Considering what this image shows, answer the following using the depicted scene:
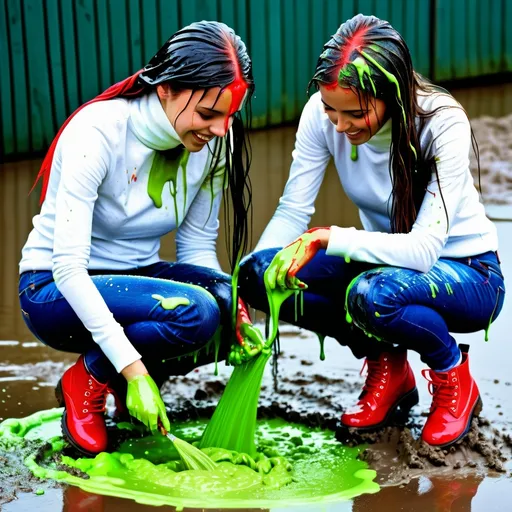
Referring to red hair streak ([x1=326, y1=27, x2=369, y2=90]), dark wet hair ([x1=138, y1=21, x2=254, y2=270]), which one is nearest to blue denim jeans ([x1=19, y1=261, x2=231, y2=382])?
dark wet hair ([x1=138, y1=21, x2=254, y2=270])

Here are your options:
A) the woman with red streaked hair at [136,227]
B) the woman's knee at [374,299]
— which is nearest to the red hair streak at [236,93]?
the woman with red streaked hair at [136,227]

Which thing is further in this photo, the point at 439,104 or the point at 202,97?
the point at 439,104

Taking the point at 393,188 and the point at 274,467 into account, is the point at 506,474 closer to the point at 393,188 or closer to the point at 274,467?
the point at 274,467

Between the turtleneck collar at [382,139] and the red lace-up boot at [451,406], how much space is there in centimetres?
69

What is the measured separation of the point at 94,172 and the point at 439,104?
1050 millimetres

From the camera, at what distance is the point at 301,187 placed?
3.62 meters

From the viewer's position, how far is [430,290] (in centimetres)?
324

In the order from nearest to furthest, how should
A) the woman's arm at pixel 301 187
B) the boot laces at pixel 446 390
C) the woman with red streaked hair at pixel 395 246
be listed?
the woman with red streaked hair at pixel 395 246 < the boot laces at pixel 446 390 < the woman's arm at pixel 301 187

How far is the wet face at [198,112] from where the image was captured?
3072mm

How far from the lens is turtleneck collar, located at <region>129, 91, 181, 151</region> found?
3.17 m

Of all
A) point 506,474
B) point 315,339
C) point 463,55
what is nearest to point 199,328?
point 506,474

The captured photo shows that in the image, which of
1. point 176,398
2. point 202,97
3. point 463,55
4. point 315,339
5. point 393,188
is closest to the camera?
point 202,97

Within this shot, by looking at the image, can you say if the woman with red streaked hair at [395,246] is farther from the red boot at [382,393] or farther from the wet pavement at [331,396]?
the wet pavement at [331,396]

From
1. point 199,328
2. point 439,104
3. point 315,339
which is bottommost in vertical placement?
point 315,339
